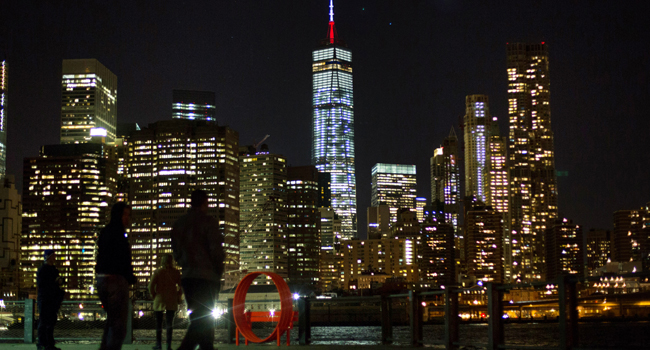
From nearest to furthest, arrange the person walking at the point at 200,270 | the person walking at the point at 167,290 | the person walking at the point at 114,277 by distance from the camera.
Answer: the person walking at the point at 200,270
the person walking at the point at 114,277
the person walking at the point at 167,290

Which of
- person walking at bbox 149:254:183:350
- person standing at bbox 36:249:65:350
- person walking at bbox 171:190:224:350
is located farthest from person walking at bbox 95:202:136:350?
person standing at bbox 36:249:65:350

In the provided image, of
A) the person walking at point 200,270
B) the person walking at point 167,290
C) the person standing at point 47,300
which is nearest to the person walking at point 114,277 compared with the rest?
the person walking at point 200,270

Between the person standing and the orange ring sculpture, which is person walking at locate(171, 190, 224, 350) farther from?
the orange ring sculpture

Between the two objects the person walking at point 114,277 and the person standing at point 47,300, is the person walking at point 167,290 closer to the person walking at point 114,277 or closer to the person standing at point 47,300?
the person standing at point 47,300

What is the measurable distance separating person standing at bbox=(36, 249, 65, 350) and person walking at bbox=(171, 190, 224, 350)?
15.4 ft

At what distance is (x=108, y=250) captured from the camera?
30.2ft

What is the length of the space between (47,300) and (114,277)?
424 centimetres

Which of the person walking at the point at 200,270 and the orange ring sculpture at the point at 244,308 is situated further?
the orange ring sculpture at the point at 244,308

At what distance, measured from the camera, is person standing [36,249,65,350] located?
41.6 ft

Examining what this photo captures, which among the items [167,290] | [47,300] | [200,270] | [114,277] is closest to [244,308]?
[167,290]

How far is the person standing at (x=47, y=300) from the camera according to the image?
12.7 metres

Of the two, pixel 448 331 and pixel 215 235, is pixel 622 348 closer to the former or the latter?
pixel 448 331

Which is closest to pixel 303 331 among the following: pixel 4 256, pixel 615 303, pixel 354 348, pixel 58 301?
pixel 354 348

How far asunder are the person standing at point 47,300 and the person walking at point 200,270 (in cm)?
470
